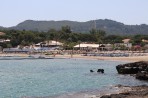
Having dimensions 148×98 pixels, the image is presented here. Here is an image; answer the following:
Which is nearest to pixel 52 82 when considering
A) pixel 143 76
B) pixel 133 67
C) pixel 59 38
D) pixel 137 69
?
pixel 143 76

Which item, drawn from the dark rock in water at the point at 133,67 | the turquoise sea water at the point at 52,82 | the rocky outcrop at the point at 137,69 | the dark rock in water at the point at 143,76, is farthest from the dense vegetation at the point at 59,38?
the dark rock in water at the point at 143,76

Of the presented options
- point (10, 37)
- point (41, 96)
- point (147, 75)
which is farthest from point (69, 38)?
point (41, 96)

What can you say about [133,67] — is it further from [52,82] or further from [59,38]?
[59,38]

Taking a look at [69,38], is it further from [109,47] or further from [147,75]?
[147,75]

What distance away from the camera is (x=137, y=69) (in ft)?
155

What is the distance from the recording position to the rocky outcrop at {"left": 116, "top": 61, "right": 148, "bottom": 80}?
1637 inches

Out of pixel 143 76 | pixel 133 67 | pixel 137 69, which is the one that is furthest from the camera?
pixel 133 67

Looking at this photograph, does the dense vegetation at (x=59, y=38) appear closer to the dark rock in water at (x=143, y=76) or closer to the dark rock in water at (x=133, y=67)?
the dark rock in water at (x=133, y=67)

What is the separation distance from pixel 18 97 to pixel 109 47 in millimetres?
107855

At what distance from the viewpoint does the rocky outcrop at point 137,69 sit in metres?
41.6

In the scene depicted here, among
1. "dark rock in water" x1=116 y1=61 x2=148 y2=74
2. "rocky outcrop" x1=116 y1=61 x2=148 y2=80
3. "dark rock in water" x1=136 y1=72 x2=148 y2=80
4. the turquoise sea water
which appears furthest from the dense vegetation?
"dark rock in water" x1=136 y1=72 x2=148 y2=80

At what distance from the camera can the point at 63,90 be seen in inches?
1299

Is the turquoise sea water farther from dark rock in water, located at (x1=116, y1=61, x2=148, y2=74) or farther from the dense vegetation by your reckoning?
the dense vegetation

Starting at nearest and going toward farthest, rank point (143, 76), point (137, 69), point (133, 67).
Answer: point (143, 76) → point (137, 69) → point (133, 67)
